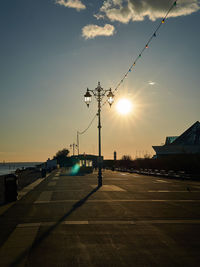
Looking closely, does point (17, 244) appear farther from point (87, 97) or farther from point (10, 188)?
point (87, 97)

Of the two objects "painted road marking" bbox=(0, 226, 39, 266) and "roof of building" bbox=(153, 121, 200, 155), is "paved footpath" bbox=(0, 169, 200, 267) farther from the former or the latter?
"roof of building" bbox=(153, 121, 200, 155)

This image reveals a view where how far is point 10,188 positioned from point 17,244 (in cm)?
868

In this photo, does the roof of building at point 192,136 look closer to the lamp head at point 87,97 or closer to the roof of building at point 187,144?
the roof of building at point 187,144

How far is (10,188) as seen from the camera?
15.4 metres

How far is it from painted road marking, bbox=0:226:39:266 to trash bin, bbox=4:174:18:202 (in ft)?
22.0

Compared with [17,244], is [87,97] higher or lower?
higher

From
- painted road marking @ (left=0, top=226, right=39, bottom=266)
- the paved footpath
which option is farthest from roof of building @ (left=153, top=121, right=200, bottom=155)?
painted road marking @ (left=0, top=226, right=39, bottom=266)

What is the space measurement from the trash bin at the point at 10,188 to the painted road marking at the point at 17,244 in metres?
6.71

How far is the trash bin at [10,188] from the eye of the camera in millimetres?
15266

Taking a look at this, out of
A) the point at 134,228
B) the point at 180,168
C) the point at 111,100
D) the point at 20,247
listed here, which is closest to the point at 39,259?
the point at 20,247

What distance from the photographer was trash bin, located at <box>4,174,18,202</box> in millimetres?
15266

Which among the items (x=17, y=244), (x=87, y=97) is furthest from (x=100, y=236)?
(x=87, y=97)

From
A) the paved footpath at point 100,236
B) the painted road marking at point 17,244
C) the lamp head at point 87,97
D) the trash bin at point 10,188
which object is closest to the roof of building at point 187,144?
the lamp head at point 87,97

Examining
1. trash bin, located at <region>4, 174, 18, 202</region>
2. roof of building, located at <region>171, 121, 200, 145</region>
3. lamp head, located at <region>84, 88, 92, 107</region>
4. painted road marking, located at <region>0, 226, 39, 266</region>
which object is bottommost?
painted road marking, located at <region>0, 226, 39, 266</region>
